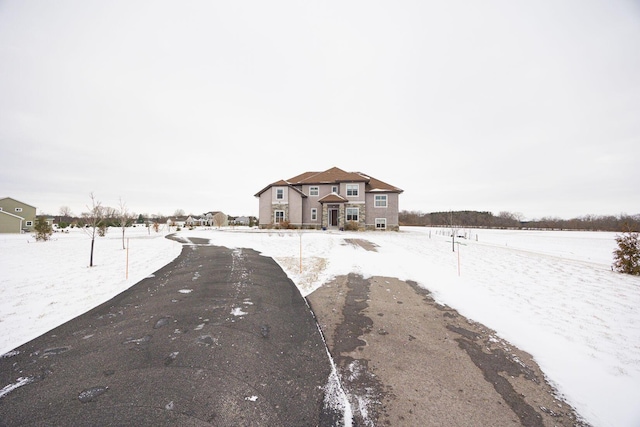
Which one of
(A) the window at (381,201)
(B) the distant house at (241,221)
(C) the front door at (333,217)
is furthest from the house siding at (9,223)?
(A) the window at (381,201)

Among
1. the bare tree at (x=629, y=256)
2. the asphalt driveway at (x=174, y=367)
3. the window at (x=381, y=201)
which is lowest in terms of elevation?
the asphalt driveway at (x=174, y=367)

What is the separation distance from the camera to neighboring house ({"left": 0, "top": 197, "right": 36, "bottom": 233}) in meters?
37.3

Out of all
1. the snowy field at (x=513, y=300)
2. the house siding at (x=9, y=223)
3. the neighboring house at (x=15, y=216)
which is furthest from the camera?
the neighboring house at (x=15, y=216)

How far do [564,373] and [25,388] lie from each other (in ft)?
25.1

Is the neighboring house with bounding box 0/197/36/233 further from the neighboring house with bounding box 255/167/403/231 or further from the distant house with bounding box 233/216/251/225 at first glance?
the distant house with bounding box 233/216/251/225

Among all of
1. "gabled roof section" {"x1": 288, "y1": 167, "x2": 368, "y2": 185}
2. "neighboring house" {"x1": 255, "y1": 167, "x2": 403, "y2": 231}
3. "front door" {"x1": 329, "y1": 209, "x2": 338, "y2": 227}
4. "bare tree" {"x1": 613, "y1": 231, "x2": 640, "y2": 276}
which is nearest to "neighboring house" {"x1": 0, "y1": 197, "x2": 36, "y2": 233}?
"neighboring house" {"x1": 255, "y1": 167, "x2": 403, "y2": 231}

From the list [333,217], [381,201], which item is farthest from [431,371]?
[381,201]

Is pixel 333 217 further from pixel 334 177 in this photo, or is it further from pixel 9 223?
pixel 9 223

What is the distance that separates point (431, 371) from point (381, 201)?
31325 mm

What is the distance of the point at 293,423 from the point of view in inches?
106

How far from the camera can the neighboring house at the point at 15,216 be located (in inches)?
1470

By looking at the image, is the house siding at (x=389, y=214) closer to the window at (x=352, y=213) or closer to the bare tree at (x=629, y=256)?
the window at (x=352, y=213)

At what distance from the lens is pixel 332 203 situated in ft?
107

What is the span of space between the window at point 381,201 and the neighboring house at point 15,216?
51621mm
